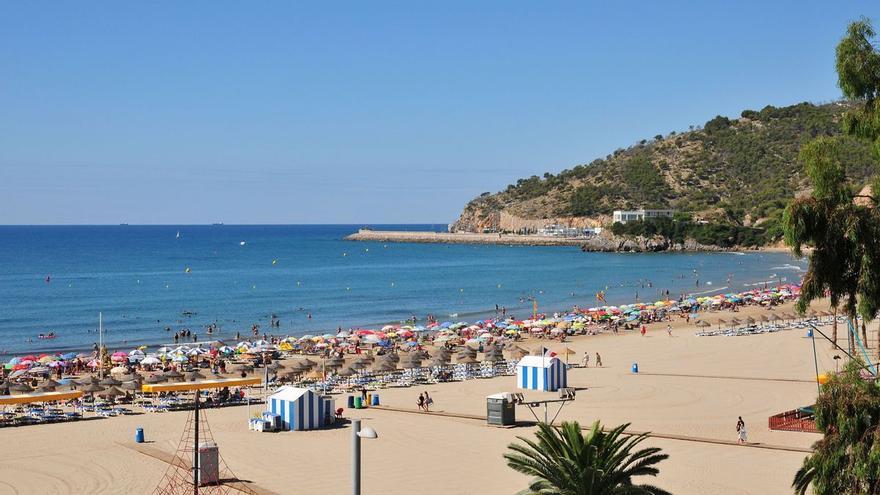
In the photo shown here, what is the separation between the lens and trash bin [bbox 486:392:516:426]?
79.1 feet

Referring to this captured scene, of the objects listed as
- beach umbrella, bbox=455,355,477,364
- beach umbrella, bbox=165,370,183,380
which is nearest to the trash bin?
beach umbrella, bbox=455,355,477,364

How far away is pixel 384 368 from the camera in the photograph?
1331 inches

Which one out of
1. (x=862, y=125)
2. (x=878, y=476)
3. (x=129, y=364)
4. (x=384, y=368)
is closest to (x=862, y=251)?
(x=862, y=125)

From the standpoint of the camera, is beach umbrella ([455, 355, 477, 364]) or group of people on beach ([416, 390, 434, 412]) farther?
beach umbrella ([455, 355, 477, 364])

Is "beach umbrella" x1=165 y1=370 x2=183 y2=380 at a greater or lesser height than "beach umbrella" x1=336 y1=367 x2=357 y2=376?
lesser

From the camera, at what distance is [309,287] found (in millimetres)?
86750

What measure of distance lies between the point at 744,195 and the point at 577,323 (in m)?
121

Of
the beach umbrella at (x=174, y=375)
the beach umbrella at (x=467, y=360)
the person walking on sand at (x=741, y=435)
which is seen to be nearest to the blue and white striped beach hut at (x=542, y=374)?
the beach umbrella at (x=467, y=360)

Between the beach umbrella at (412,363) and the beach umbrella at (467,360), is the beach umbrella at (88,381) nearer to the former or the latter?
the beach umbrella at (412,363)

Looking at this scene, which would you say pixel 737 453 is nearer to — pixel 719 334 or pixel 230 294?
pixel 719 334

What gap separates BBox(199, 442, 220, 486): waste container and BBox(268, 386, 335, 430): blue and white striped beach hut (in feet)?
17.8

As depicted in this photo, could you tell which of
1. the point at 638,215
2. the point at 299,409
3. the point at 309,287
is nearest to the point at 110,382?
the point at 299,409

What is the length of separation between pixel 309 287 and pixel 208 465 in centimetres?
6880

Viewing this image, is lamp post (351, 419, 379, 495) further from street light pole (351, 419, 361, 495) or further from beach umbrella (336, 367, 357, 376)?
beach umbrella (336, 367, 357, 376)
